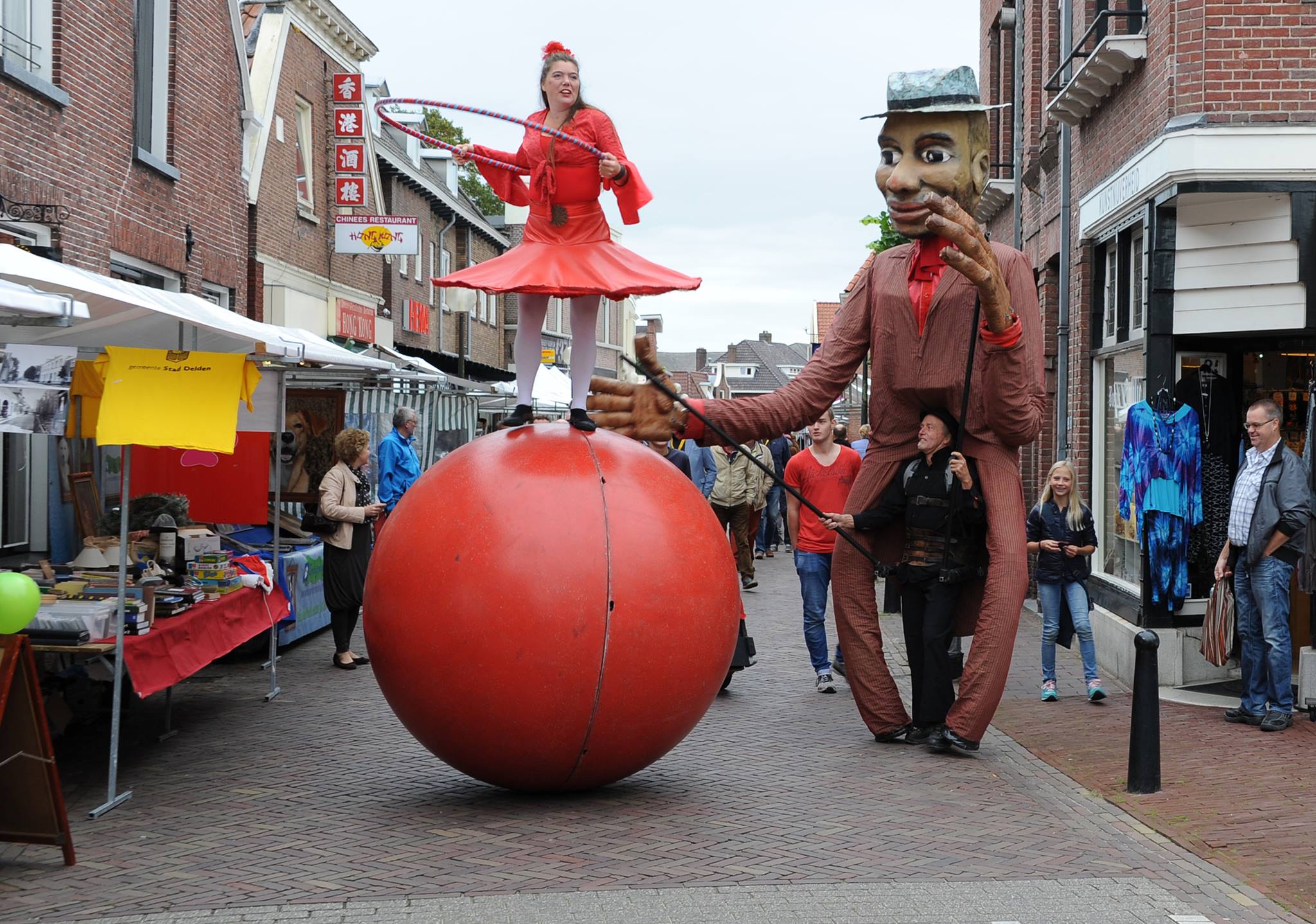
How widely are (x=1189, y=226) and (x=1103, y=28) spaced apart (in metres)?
2.92

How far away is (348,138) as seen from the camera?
1002 inches

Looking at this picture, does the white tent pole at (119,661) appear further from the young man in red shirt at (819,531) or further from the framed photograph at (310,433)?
the framed photograph at (310,433)

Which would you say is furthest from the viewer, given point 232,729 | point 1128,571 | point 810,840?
point 1128,571

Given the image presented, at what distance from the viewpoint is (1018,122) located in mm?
17297

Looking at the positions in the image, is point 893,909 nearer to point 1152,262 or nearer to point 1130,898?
point 1130,898

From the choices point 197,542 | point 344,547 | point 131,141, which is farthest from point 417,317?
point 197,542

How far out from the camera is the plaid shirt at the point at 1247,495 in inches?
364

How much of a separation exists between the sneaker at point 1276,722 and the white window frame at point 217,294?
1284 cm

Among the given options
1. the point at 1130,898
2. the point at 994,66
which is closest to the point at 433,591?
the point at 1130,898

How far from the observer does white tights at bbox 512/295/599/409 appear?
6.82 meters

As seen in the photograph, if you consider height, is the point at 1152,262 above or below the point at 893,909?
above

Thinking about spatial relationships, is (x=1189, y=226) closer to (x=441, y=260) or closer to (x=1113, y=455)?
(x=1113, y=455)

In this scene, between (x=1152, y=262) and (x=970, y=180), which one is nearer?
(x=970, y=180)

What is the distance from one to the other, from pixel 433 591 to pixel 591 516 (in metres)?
0.73
